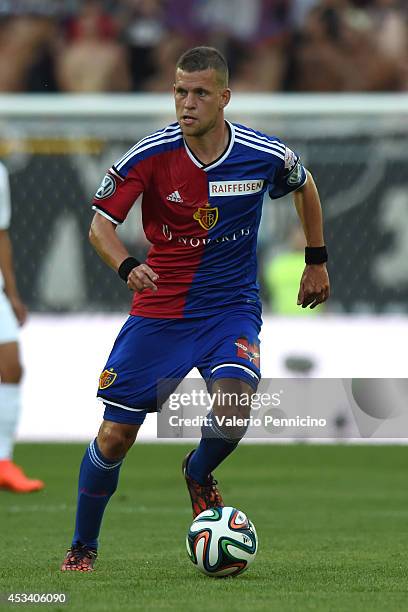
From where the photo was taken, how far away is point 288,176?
21.4 ft

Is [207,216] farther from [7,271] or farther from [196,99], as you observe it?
[7,271]

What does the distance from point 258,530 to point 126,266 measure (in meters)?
2.62

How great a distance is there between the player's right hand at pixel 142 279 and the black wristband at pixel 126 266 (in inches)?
3.1

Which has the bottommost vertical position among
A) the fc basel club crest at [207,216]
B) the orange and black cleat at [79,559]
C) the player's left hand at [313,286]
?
the orange and black cleat at [79,559]

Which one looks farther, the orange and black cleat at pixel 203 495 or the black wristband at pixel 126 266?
the orange and black cleat at pixel 203 495

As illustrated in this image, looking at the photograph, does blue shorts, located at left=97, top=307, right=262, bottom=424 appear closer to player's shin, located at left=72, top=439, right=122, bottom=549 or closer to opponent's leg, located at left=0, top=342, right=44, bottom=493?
player's shin, located at left=72, top=439, right=122, bottom=549

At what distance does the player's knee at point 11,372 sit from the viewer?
399 inches

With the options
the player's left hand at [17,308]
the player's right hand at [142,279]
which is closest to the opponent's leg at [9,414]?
the player's left hand at [17,308]

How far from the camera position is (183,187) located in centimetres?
630

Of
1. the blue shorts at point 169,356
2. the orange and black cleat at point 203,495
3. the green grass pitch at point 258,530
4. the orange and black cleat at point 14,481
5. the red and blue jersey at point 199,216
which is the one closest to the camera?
the green grass pitch at point 258,530

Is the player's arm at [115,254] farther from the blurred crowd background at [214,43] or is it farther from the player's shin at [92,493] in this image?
the blurred crowd background at [214,43]

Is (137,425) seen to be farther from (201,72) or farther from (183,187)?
(201,72)

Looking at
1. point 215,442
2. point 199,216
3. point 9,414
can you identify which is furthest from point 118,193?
point 9,414

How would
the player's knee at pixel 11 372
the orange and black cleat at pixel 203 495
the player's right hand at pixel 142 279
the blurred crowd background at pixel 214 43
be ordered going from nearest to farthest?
the player's right hand at pixel 142 279 → the orange and black cleat at pixel 203 495 → the player's knee at pixel 11 372 → the blurred crowd background at pixel 214 43
